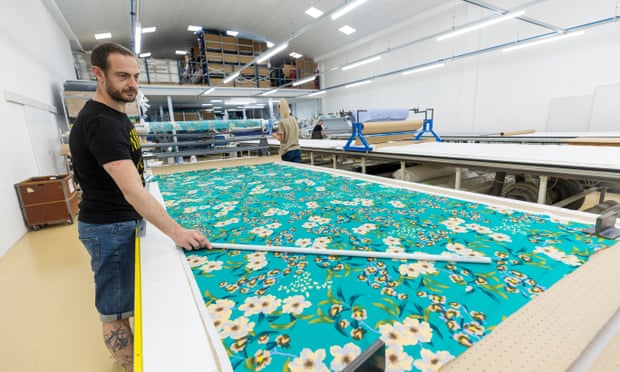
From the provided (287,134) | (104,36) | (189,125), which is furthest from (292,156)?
(104,36)

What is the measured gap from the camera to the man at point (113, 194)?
1.04m

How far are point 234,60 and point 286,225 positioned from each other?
1220cm

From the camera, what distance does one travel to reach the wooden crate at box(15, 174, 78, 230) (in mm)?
3521

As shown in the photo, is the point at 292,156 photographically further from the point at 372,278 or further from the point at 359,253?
the point at 372,278

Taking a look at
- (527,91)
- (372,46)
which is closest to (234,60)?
(372,46)

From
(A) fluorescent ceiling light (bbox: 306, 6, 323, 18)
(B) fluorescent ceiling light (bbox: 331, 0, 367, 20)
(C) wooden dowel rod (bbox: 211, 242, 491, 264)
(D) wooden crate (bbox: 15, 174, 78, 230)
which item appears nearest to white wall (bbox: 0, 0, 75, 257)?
(D) wooden crate (bbox: 15, 174, 78, 230)

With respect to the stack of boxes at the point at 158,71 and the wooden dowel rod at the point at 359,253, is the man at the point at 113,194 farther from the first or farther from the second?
the stack of boxes at the point at 158,71

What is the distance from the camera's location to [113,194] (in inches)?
48.9

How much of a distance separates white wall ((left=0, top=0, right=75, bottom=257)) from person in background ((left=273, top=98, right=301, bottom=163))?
10.7 feet

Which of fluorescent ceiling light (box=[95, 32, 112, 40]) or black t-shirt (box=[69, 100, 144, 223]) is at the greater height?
fluorescent ceiling light (box=[95, 32, 112, 40])

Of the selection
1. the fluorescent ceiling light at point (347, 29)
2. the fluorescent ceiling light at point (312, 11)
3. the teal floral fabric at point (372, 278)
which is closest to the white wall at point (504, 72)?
the fluorescent ceiling light at point (347, 29)

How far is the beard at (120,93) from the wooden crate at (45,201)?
11.8 ft

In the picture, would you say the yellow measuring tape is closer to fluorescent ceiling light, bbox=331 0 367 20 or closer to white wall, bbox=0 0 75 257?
white wall, bbox=0 0 75 257

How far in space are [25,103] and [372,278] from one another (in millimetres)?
5752
